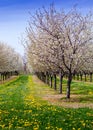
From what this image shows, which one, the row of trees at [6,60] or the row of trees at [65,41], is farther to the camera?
the row of trees at [6,60]

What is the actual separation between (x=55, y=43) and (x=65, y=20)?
10.1 feet

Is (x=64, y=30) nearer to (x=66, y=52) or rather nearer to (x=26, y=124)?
(x=66, y=52)

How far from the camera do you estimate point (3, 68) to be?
9100 cm

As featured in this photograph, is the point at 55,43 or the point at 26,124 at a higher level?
the point at 55,43

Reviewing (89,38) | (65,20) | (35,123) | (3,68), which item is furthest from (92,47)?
(3,68)

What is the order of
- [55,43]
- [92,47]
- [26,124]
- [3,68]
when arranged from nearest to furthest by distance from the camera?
[26,124] → [55,43] → [92,47] → [3,68]

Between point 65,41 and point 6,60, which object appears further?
point 6,60

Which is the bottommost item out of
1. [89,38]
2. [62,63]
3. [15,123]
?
[15,123]

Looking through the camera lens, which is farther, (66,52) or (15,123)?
(66,52)

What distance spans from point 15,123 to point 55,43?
18971mm

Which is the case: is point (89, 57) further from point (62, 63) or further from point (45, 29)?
point (45, 29)

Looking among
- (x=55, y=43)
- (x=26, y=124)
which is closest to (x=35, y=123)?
(x=26, y=124)

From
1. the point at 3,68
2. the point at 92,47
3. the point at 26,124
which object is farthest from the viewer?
the point at 3,68

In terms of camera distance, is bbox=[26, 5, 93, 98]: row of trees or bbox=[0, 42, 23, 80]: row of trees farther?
bbox=[0, 42, 23, 80]: row of trees
